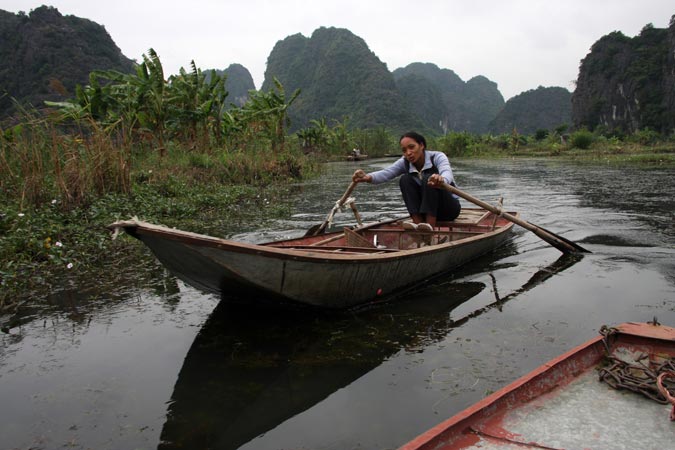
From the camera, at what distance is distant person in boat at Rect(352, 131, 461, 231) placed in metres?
4.41

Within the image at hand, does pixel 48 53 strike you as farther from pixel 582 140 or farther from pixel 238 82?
pixel 238 82

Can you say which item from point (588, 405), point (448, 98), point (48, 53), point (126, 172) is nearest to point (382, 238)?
point (588, 405)

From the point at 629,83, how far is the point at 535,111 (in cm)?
3133

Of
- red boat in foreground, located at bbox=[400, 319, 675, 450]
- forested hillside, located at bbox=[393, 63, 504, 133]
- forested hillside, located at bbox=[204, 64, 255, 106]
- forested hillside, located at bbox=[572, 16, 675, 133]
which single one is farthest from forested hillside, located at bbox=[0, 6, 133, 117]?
forested hillside, located at bbox=[204, 64, 255, 106]

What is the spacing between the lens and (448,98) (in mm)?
106125

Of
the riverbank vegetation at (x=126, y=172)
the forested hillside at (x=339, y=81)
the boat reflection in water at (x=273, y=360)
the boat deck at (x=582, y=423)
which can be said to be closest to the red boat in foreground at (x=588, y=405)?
the boat deck at (x=582, y=423)

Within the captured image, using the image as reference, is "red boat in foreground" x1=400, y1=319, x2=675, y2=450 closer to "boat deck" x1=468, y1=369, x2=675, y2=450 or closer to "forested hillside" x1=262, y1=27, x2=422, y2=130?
"boat deck" x1=468, y1=369, x2=675, y2=450

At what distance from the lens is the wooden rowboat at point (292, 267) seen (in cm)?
240

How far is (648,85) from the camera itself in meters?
41.3

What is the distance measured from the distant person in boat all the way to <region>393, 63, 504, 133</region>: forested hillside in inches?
2483

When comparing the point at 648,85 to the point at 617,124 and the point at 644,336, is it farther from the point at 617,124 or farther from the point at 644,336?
the point at 644,336

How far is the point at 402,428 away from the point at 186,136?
983cm

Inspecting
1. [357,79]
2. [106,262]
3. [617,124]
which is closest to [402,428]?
[106,262]

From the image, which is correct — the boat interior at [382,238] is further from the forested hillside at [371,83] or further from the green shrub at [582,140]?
the green shrub at [582,140]
